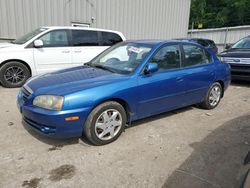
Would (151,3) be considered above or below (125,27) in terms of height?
above

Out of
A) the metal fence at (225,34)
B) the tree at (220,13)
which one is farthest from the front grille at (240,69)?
the tree at (220,13)

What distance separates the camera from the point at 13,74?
629cm

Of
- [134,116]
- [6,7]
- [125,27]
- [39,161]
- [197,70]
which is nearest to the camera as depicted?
[39,161]

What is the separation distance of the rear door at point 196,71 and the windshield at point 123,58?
0.91 m

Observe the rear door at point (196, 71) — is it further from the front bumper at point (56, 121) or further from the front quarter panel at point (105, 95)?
the front bumper at point (56, 121)

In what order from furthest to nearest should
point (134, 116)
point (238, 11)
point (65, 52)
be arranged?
1. point (238, 11)
2. point (65, 52)
3. point (134, 116)

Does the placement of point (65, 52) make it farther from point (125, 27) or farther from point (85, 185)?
point (125, 27)

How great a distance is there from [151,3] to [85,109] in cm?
1174

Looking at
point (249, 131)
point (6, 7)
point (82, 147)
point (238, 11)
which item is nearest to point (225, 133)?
point (249, 131)

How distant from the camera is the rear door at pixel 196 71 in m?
4.41

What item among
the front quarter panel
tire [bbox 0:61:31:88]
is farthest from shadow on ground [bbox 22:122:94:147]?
tire [bbox 0:61:31:88]

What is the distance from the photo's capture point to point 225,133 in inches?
158

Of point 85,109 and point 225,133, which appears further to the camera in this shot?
point 225,133

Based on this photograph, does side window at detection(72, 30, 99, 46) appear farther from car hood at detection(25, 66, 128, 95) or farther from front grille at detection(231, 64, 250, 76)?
front grille at detection(231, 64, 250, 76)
